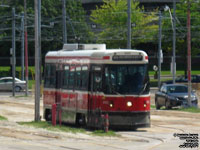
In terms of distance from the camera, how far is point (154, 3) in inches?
4006

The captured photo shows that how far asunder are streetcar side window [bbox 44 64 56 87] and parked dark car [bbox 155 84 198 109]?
1165 centimetres

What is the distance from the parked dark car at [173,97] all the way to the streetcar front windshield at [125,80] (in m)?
14.3

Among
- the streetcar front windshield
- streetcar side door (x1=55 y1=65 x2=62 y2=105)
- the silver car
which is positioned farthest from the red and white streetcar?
the silver car

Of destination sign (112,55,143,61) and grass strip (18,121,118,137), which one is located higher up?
destination sign (112,55,143,61)

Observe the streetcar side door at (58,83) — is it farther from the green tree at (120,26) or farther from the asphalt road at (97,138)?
the green tree at (120,26)

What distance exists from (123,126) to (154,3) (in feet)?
264

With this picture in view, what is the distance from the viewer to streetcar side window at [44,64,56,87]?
86.0 feet

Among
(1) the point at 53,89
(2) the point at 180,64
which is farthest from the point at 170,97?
(2) the point at 180,64

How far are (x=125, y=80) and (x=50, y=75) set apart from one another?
520cm

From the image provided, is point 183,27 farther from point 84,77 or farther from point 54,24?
point 84,77

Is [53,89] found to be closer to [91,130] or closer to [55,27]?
[91,130]

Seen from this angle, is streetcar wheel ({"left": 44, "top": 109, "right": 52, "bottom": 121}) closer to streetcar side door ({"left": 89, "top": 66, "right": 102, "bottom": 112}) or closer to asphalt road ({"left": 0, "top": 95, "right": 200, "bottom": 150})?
asphalt road ({"left": 0, "top": 95, "right": 200, "bottom": 150})

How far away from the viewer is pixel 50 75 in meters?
26.7

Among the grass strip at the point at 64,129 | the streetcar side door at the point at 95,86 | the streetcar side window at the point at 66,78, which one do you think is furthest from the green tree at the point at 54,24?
the streetcar side door at the point at 95,86
